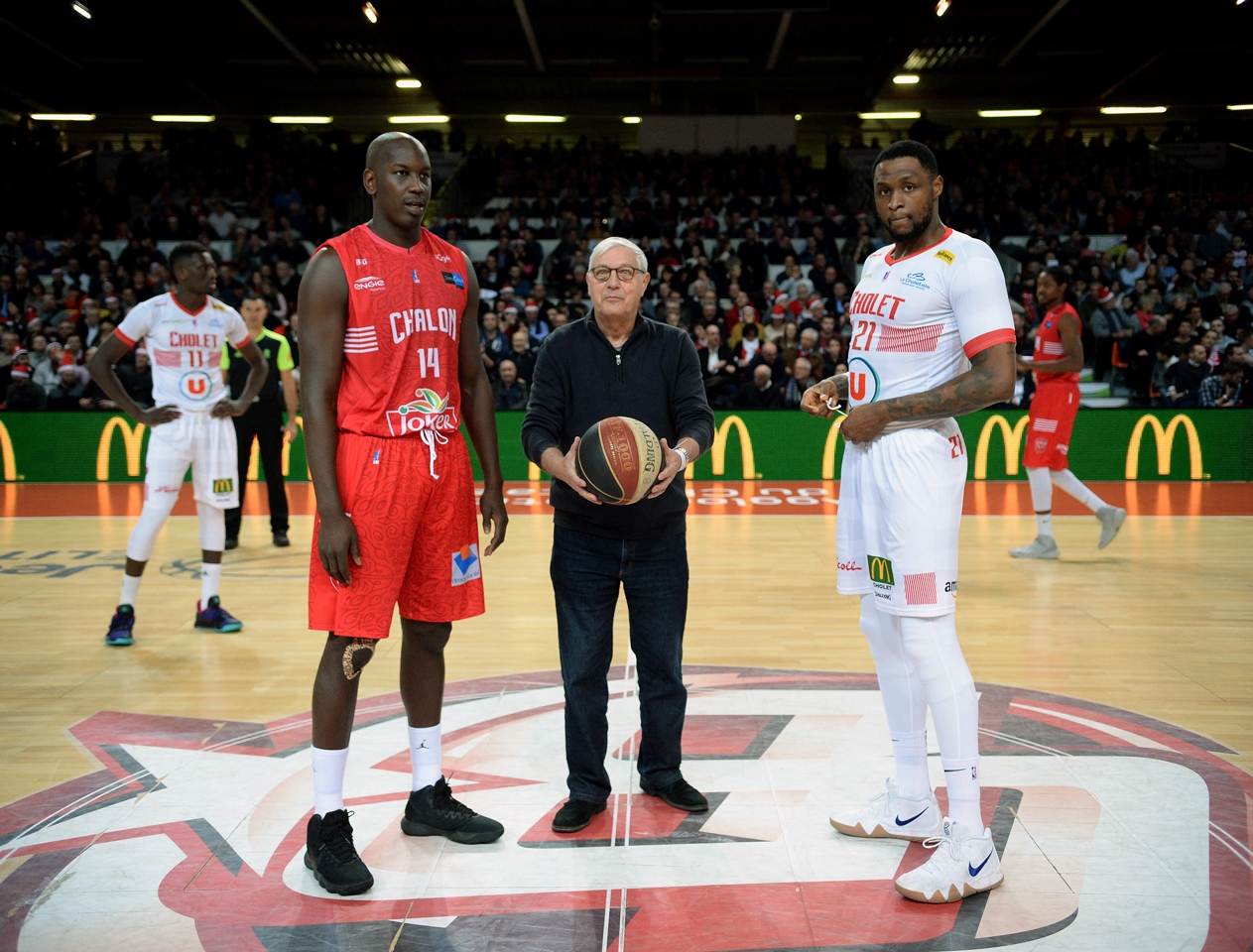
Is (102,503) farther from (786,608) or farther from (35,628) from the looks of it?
(786,608)

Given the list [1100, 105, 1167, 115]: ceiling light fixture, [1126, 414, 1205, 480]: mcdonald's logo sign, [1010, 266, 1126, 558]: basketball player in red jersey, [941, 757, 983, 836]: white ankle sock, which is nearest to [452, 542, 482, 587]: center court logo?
[941, 757, 983, 836]: white ankle sock

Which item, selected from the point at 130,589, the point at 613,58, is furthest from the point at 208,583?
the point at 613,58

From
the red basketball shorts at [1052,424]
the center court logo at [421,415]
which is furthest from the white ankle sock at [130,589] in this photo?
the red basketball shorts at [1052,424]

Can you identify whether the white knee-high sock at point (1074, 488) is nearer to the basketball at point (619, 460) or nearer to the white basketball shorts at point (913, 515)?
the white basketball shorts at point (913, 515)

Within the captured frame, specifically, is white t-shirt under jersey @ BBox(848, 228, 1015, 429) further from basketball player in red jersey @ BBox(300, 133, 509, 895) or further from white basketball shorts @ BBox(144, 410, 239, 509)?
white basketball shorts @ BBox(144, 410, 239, 509)

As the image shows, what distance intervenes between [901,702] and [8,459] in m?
12.9

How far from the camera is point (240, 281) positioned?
17.2 meters

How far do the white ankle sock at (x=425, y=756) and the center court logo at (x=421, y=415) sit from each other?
1.02 metres

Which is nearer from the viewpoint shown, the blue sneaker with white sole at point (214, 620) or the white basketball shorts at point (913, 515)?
the white basketball shorts at point (913, 515)

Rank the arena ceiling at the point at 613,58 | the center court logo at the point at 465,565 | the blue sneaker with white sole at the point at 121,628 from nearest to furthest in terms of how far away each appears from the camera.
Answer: the center court logo at the point at 465,565, the blue sneaker with white sole at the point at 121,628, the arena ceiling at the point at 613,58

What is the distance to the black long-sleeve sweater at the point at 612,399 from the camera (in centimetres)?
362

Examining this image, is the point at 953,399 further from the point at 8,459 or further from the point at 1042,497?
the point at 8,459

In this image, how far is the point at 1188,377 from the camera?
14.0m

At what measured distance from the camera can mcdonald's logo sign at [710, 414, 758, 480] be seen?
515 inches
